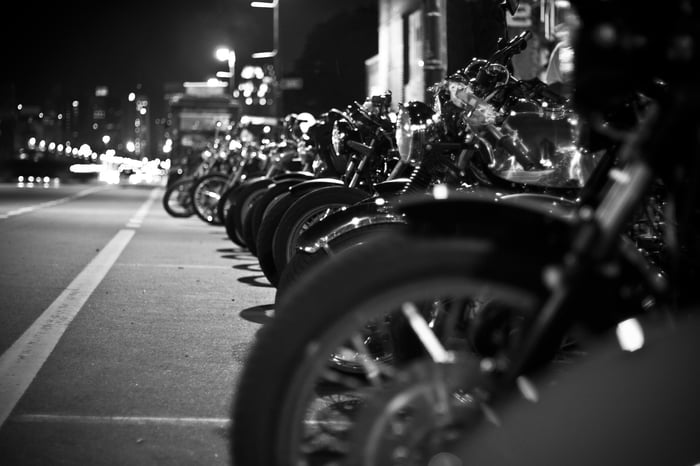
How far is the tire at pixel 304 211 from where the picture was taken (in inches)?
280

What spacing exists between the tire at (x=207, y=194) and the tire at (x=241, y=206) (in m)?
5.05

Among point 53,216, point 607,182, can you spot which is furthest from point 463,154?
point 53,216

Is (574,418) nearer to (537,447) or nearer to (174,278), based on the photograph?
(537,447)

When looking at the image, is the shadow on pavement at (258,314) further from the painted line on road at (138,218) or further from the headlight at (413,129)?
the painted line on road at (138,218)

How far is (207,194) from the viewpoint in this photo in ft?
55.7

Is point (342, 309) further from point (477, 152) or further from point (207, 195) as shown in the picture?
point (207, 195)

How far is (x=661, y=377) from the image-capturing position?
242 cm

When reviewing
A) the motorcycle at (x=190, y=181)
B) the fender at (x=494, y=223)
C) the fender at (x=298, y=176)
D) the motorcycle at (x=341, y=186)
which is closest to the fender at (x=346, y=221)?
the motorcycle at (x=341, y=186)

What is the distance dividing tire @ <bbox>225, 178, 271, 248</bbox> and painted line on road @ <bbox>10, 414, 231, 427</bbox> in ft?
22.6

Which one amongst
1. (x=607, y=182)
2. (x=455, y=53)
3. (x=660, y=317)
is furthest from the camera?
(x=455, y=53)

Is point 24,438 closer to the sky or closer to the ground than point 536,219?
closer to the ground

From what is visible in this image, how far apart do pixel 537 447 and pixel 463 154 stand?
296 cm

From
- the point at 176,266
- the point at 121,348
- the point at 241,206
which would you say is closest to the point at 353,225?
the point at 121,348

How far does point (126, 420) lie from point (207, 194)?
1289 centimetres
